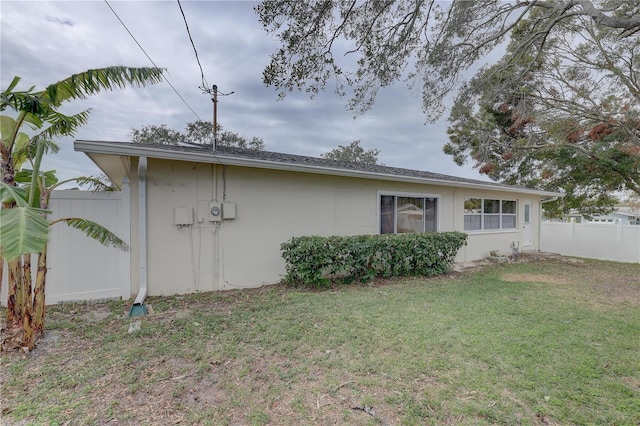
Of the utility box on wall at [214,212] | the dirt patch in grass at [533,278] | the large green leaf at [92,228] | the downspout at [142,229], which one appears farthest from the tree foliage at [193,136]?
the dirt patch in grass at [533,278]

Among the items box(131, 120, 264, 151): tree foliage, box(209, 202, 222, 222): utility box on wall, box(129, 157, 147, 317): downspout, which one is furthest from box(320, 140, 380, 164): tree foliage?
box(129, 157, 147, 317): downspout

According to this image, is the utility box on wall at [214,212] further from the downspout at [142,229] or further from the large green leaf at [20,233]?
the large green leaf at [20,233]

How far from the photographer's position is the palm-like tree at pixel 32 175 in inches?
94.7

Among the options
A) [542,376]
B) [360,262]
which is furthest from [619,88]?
[542,376]

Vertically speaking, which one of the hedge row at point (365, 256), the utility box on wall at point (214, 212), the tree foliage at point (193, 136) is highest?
the tree foliage at point (193, 136)

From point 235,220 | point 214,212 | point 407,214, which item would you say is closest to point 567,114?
point 407,214

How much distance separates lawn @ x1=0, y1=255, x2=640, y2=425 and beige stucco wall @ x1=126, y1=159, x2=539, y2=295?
65 cm

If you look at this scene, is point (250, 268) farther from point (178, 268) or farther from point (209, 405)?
point (209, 405)

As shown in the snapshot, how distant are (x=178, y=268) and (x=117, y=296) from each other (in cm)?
102

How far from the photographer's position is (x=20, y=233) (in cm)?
227

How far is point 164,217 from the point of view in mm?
5402

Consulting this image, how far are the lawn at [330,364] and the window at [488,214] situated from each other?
5.36 m

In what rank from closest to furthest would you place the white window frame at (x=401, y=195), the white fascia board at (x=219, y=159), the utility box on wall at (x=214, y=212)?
the white fascia board at (x=219, y=159) → the utility box on wall at (x=214, y=212) → the white window frame at (x=401, y=195)

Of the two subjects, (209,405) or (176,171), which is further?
(176,171)
